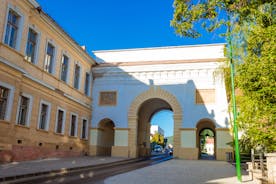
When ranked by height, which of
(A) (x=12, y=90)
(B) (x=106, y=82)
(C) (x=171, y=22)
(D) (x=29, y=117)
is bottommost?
(D) (x=29, y=117)

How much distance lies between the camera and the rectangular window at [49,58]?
2062 centimetres

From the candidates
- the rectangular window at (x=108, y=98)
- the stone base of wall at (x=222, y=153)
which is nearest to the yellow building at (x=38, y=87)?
the rectangular window at (x=108, y=98)

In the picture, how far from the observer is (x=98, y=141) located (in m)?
28.2

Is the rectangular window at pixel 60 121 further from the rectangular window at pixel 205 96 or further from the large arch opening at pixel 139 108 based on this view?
the rectangular window at pixel 205 96

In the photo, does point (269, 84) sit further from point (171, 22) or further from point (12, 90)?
point (12, 90)

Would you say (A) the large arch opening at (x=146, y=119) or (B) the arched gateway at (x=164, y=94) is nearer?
(B) the arched gateway at (x=164, y=94)

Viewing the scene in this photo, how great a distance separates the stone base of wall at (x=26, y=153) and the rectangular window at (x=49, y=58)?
19.1ft

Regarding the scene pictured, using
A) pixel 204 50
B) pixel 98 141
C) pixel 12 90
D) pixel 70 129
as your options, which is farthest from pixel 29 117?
pixel 204 50

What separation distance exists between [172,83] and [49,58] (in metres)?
12.2

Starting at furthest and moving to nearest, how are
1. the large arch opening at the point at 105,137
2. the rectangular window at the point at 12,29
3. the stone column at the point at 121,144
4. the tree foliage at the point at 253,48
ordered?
the large arch opening at the point at 105,137
the stone column at the point at 121,144
the rectangular window at the point at 12,29
the tree foliage at the point at 253,48

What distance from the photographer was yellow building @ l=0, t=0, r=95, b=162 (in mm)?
15453

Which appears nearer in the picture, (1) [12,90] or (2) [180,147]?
(1) [12,90]

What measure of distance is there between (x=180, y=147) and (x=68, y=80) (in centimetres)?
1192

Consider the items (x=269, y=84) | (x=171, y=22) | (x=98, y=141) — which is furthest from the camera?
(x=98, y=141)
